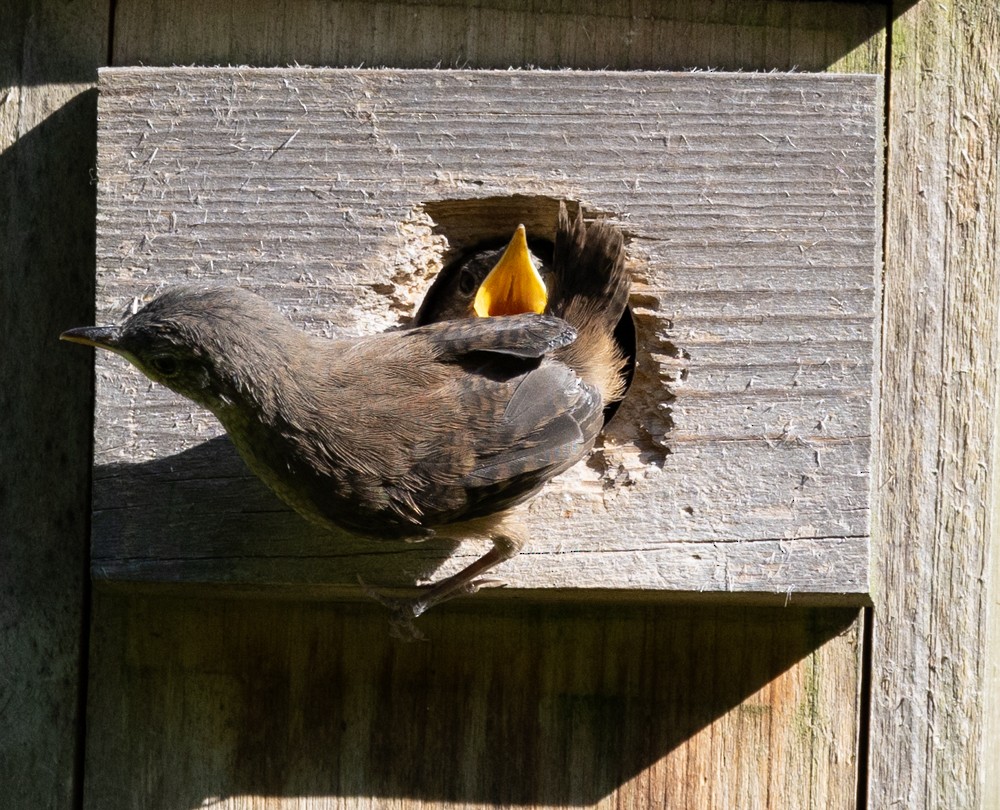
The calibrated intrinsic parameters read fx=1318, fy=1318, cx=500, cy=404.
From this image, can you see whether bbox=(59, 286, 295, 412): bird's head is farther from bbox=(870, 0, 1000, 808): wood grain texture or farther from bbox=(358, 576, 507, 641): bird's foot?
bbox=(870, 0, 1000, 808): wood grain texture

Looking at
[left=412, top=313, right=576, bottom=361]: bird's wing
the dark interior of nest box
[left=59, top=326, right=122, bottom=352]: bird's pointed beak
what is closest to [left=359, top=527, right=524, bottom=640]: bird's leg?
[left=412, top=313, right=576, bottom=361]: bird's wing

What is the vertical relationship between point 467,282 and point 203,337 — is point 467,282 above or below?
above

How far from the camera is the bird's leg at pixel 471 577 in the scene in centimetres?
245

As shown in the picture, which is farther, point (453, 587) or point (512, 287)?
point (512, 287)

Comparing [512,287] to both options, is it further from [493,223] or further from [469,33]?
[469,33]

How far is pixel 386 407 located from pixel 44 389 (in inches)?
32.0

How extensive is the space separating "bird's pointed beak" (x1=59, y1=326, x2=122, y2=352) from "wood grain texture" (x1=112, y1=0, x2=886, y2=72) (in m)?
0.76

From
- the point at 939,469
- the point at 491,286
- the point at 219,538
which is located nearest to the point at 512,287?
the point at 491,286

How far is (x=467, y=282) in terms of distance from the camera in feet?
9.68

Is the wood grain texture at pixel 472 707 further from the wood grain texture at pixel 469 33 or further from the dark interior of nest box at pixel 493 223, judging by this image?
the wood grain texture at pixel 469 33

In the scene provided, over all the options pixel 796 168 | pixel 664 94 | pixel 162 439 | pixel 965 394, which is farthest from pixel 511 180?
pixel 965 394

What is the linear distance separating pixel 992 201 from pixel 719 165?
0.61 metres

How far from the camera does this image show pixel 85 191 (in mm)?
2791

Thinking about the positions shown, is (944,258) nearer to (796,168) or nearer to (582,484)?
(796,168)
